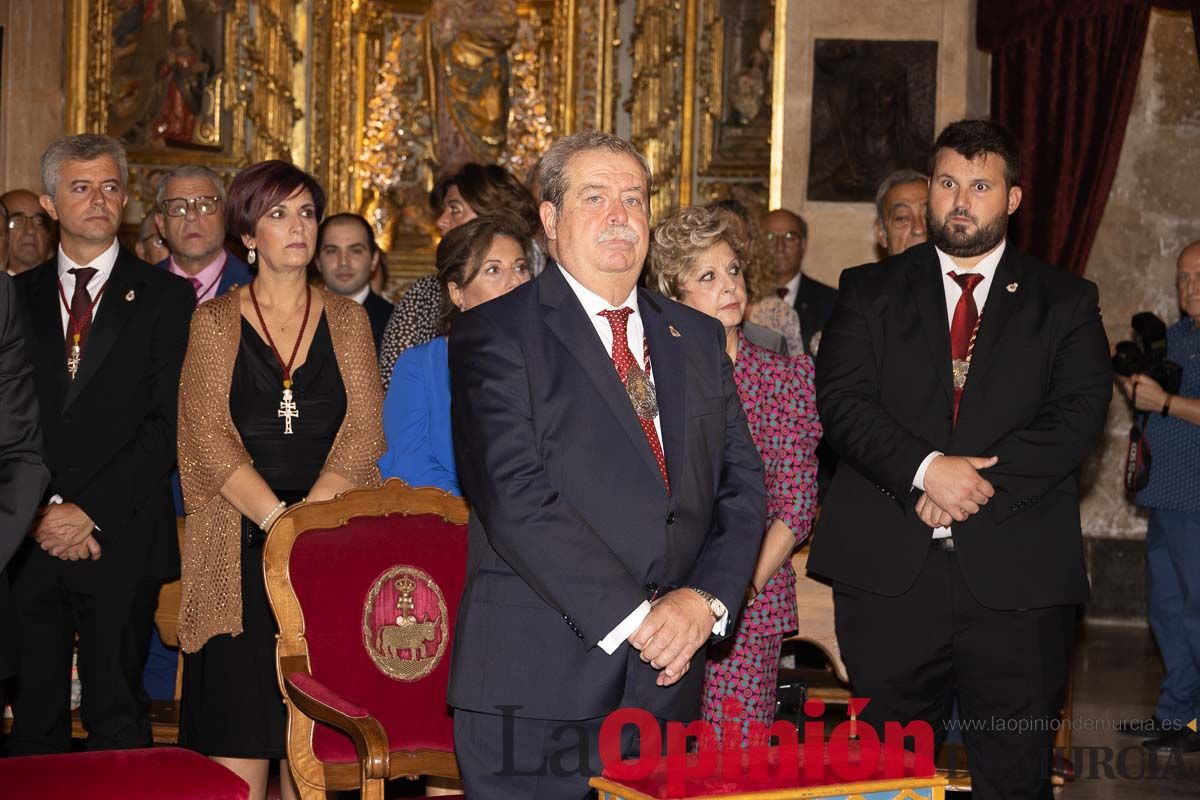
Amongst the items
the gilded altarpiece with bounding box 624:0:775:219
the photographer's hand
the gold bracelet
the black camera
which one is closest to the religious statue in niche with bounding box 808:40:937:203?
the gilded altarpiece with bounding box 624:0:775:219

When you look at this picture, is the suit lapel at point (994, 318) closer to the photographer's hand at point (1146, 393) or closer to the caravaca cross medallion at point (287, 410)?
the caravaca cross medallion at point (287, 410)

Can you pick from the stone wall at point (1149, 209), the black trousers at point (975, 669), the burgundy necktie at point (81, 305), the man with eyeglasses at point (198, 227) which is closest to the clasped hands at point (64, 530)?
the burgundy necktie at point (81, 305)

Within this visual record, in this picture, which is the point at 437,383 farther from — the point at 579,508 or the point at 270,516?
the point at 579,508

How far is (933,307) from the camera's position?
410 centimetres

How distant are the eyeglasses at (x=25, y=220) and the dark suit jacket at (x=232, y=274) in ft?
4.35

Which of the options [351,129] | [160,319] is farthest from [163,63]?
[160,319]

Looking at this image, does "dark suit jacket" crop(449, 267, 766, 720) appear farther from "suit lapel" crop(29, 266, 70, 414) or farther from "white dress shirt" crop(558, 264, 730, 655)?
"suit lapel" crop(29, 266, 70, 414)

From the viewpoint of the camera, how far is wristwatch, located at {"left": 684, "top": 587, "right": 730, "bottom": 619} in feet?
10.1

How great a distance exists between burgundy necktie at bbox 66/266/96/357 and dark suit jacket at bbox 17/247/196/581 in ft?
0.11

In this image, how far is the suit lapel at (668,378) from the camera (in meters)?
3.16

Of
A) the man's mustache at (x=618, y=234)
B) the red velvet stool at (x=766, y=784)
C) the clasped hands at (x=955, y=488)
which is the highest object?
the man's mustache at (x=618, y=234)

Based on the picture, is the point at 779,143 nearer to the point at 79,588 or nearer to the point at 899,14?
the point at 899,14

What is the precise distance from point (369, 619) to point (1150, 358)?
406cm

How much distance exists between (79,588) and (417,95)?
6517 millimetres
